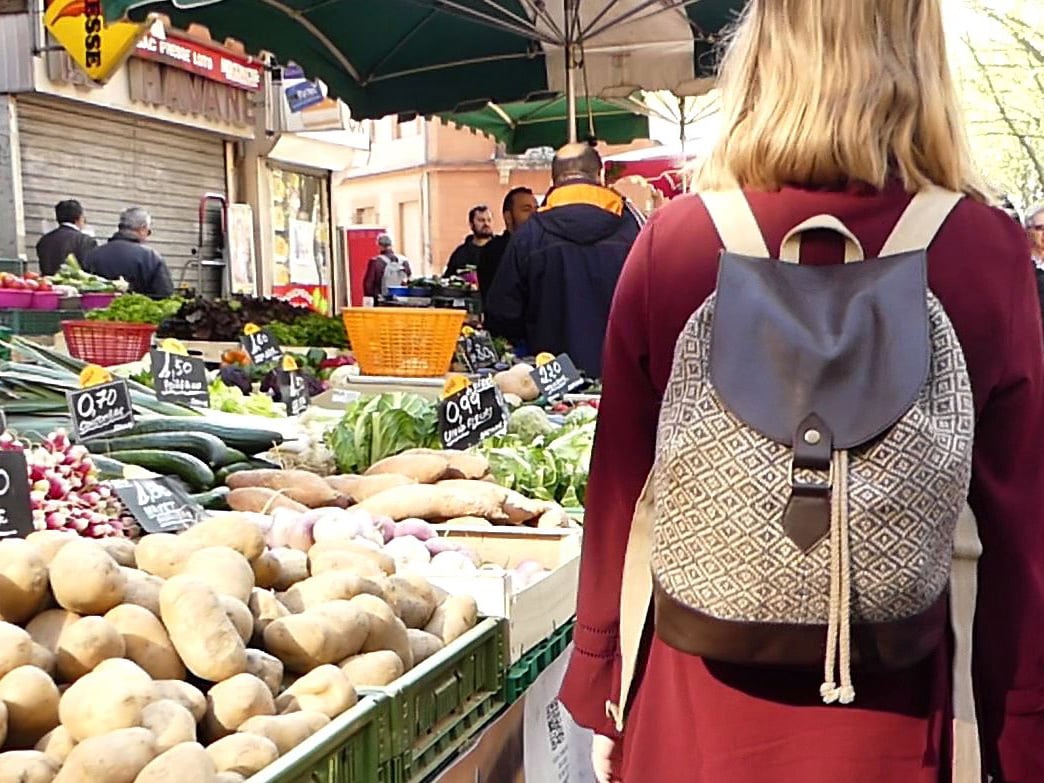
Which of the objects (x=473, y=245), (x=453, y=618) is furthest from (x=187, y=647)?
(x=473, y=245)

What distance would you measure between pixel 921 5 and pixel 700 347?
60cm

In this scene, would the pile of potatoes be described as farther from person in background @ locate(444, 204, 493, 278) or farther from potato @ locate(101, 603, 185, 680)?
person in background @ locate(444, 204, 493, 278)

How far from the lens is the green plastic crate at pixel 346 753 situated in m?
1.55

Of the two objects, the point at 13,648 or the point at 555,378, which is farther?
the point at 555,378

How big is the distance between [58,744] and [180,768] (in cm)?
20

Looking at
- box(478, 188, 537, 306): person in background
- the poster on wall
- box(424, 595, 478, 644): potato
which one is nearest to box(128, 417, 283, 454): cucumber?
box(424, 595, 478, 644): potato

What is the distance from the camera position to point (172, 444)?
10.8 feet

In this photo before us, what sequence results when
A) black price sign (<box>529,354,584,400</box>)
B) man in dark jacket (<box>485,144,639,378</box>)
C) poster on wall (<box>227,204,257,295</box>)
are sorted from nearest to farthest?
1. black price sign (<box>529,354,584,400</box>)
2. man in dark jacket (<box>485,144,639,378</box>)
3. poster on wall (<box>227,204,257,295</box>)

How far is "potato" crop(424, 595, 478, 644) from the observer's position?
7.14ft

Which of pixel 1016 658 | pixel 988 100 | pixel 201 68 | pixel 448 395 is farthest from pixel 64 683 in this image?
pixel 988 100

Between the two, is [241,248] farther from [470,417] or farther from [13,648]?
[13,648]

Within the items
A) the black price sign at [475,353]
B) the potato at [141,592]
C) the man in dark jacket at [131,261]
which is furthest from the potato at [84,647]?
the man in dark jacket at [131,261]

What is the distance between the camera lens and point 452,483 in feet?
10.5

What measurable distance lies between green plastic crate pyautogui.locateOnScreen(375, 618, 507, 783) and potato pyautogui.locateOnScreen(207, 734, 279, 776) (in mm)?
276
